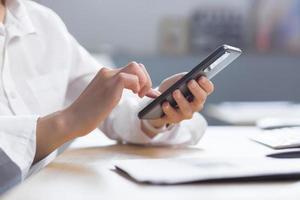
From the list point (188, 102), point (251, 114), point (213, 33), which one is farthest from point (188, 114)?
point (213, 33)

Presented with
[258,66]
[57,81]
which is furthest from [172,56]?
[57,81]

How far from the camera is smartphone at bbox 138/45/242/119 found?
0.71 m

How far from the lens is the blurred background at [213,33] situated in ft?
8.52

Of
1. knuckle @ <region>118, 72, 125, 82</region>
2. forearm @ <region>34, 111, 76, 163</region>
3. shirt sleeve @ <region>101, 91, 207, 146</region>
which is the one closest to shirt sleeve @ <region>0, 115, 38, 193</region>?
forearm @ <region>34, 111, 76, 163</region>

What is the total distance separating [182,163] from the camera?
0.63 metres

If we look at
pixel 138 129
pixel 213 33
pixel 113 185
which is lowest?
pixel 213 33

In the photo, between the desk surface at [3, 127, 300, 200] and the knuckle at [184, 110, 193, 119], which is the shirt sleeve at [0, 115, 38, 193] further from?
the knuckle at [184, 110, 193, 119]

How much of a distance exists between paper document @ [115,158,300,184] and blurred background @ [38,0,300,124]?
1946 mm

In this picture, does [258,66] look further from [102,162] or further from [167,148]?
[102,162]

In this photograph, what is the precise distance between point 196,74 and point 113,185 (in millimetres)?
253

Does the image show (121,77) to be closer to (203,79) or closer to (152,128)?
(203,79)

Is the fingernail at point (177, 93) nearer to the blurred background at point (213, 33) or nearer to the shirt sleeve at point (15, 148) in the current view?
the shirt sleeve at point (15, 148)

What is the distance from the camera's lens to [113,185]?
A: 1.82 feet

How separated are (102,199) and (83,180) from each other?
0.33 ft
